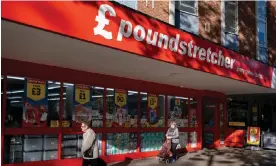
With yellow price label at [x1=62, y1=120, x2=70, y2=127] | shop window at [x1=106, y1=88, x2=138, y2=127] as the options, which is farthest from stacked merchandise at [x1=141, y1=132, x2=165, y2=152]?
yellow price label at [x1=62, y1=120, x2=70, y2=127]

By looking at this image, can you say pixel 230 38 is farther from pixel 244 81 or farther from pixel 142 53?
pixel 142 53

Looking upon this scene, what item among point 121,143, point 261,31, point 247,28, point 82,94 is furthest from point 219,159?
point 261,31

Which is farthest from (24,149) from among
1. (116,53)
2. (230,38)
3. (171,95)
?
(230,38)

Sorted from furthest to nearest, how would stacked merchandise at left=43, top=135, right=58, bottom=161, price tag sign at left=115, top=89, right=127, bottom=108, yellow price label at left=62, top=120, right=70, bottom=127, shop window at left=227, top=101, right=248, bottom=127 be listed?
1. shop window at left=227, top=101, right=248, bottom=127
2. price tag sign at left=115, top=89, right=127, bottom=108
3. yellow price label at left=62, top=120, right=70, bottom=127
4. stacked merchandise at left=43, top=135, right=58, bottom=161

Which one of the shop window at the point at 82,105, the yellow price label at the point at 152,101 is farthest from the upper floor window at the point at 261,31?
the shop window at the point at 82,105

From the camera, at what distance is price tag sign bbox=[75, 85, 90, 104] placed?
10664 millimetres

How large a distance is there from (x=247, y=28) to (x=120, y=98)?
377 inches

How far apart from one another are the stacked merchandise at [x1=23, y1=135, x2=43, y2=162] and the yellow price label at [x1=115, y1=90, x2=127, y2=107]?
3.06m

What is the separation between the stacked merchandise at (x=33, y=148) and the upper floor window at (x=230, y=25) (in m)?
10.4

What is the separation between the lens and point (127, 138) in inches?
484

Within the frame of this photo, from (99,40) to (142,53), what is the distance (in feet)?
4.64

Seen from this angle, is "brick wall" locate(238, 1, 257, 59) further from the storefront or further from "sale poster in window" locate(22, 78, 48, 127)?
"sale poster in window" locate(22, 78, 48, 127)

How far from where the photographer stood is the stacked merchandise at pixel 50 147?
9.84 metres

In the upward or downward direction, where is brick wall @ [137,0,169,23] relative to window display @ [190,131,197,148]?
upward
